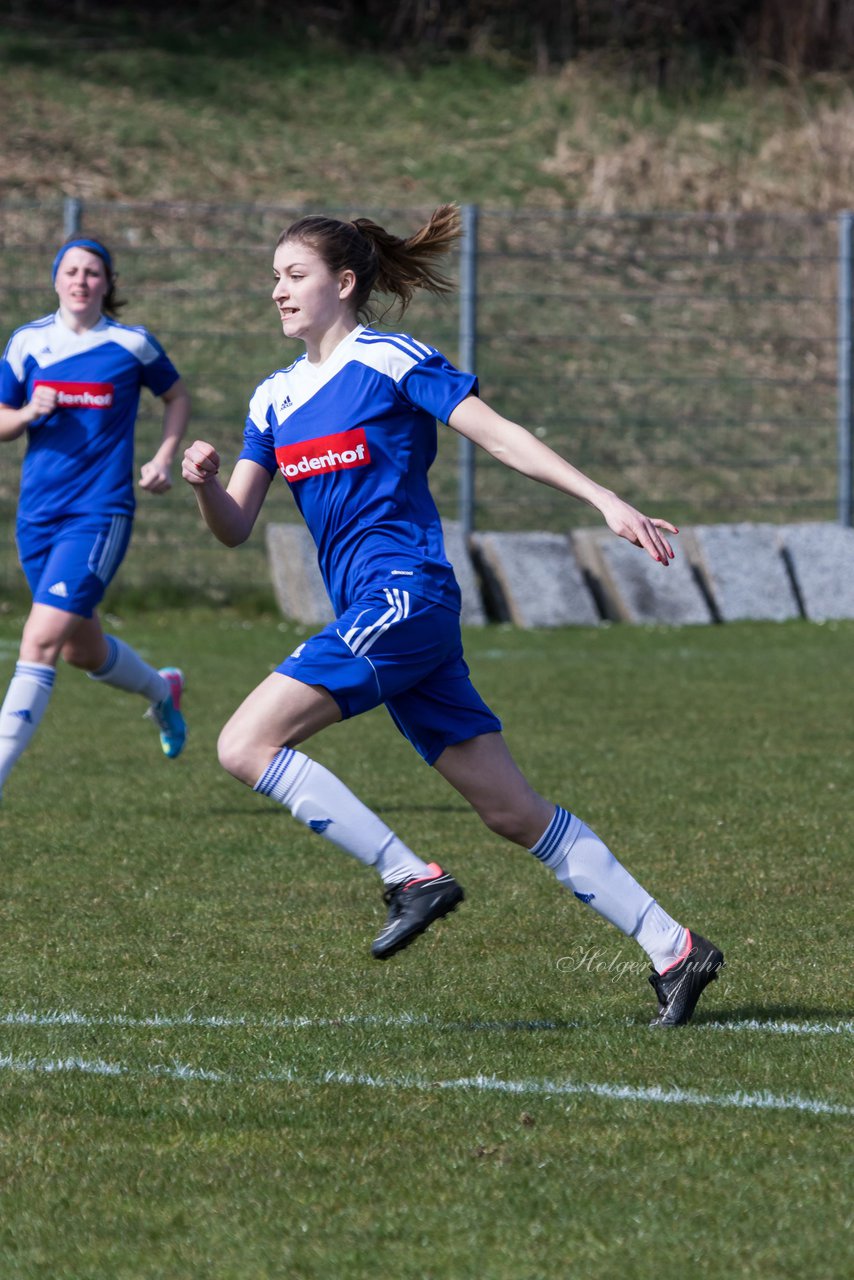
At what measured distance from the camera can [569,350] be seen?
66.7 ft

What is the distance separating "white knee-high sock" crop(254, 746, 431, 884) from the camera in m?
4.55

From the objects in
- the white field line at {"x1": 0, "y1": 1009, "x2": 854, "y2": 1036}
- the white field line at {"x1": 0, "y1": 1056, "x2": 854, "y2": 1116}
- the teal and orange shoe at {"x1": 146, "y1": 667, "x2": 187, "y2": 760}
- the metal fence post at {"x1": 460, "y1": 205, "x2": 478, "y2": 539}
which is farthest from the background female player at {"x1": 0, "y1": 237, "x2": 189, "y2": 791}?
the metal fence post at {"x1": 460, "y1": 205, "x2": 478, "y2": 539}

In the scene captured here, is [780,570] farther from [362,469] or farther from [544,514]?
[362,469]

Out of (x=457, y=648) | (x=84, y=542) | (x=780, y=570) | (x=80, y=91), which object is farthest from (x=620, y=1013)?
(x=80, y=91)

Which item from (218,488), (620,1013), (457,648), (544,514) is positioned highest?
(218,488)

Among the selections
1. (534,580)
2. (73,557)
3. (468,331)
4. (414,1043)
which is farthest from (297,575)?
(414,1043)

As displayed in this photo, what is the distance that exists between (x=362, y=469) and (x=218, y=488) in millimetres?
359

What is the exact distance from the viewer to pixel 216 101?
26.2 meters

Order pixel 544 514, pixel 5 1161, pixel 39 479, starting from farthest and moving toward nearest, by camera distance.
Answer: pixel 544 514, pixel 39 479, pixel 5 1161

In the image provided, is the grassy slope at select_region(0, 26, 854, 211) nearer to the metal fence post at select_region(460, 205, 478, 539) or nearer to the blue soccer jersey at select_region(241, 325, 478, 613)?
the metal fence post at select_region(460, 205, 478, 539)

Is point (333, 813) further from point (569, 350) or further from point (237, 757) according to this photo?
point (569, 350)

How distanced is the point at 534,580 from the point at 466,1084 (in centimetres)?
1167

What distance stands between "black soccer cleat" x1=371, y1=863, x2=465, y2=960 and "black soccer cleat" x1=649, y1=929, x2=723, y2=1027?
0.65 metres

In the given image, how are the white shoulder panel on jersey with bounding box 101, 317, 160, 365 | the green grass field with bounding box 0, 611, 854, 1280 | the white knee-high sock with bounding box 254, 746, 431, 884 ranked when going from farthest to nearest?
the white shoulder panel on jersey with bounding box 101, 317, 160, 365
the white knee-high sock with bounding box 254, 746, 431, 884
the green grass field with bounding box 0, 611, 854, 1280
